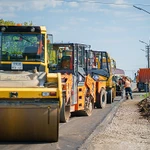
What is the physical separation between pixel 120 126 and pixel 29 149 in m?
4.81

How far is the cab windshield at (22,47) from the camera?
492 inches

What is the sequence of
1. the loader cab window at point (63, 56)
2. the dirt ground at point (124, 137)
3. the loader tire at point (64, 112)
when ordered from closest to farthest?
1. the dirt ground at point (124, 137)
2. the loader tire at point (64, 112)
3. the loader cab window at point (63, 56)

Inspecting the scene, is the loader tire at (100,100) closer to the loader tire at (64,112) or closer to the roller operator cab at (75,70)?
the roller operator cab at (75,70)

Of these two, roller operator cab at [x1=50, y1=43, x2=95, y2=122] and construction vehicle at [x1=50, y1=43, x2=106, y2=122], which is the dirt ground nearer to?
construction vehicle at [x1=50, y1=43, x2=106, y2=122]

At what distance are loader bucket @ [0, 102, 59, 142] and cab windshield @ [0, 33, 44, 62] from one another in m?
2.38

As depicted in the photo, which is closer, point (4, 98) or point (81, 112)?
point (4, 98)

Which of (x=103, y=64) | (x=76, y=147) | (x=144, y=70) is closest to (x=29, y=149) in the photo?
(x=76, y=147)

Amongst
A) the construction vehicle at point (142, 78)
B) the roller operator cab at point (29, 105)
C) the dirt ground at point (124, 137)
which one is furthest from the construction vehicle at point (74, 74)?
the construction vehicle at point (142, 78)

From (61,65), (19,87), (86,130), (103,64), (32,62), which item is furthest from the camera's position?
(103,64)

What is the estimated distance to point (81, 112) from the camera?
18.4 meters

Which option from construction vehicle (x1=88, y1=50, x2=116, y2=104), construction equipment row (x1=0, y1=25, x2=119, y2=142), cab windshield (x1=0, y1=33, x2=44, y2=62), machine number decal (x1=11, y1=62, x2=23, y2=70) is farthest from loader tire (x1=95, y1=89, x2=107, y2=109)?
machine number decal (x1=11, y1=62, x2=23, y2=70)

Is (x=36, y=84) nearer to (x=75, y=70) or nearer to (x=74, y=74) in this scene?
(x=74, y=74)

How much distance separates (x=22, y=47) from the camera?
12.6 metres

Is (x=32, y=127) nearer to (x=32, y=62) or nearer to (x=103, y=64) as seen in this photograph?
(x=32, y=62)
